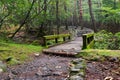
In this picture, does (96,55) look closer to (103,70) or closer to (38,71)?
(103,70)

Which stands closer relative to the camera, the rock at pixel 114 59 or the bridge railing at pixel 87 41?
the rock at pixel 114 59

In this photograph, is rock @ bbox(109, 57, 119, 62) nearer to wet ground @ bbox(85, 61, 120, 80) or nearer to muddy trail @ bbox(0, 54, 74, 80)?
wet ground @ bbox(85, 61, 120, 80)

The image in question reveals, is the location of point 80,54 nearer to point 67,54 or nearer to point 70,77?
point 67,54

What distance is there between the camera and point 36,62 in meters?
7.95

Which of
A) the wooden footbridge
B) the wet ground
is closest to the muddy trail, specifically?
the wet ground

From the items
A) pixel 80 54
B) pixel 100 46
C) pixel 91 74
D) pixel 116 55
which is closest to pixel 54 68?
pixel 91 74

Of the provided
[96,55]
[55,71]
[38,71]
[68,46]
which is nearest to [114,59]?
[96,55]

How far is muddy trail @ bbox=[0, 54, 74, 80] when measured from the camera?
5.89 m

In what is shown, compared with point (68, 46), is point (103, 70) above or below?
above

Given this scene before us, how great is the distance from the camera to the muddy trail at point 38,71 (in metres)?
5.89

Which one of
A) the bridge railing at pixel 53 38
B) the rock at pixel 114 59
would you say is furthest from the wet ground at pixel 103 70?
the bridge railing at pixel 53 38

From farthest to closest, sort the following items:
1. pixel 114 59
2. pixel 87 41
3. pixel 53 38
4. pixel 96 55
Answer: pixel 53 38 < pixel 87 41 < pixel 96 55 < pixel 114 59

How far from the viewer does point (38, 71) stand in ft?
21.5

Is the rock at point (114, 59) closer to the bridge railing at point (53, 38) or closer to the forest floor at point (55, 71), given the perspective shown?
the forest floor at point (55, 71)
